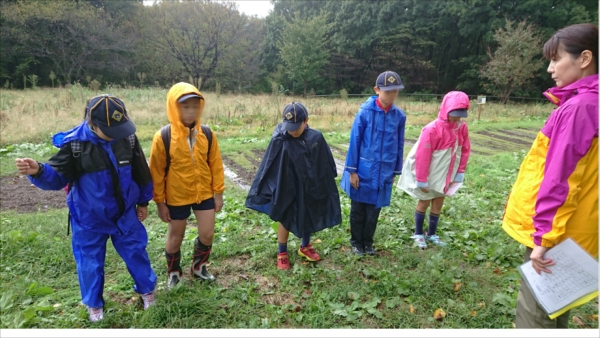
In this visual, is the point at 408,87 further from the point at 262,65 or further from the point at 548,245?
the point at 548,245

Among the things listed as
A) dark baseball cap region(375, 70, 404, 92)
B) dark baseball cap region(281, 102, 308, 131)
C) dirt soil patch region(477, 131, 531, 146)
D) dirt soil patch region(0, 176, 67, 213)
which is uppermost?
dark baseball cap region(375, 70, 404, 92)

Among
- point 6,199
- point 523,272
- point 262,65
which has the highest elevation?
point 262,65

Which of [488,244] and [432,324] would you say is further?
[488,244]

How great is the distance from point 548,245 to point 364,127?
2051 millimetres

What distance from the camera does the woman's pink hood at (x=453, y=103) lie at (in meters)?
3.54

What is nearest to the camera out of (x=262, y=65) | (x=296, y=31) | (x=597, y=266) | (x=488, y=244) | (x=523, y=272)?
(x=597, y=266)

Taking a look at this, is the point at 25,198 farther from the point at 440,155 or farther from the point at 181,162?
the point at 440,155

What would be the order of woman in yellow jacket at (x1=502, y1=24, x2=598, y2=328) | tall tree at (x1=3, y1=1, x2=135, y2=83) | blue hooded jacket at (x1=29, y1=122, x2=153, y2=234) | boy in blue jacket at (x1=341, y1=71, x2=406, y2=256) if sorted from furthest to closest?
tall tree at (x1=3, y1=1, x2=135, y2=83) → boy in blue jacket at (x1=341, y1=71, x2=406, y2=256) → blue hooded jacket at (x1=29, y1=122, x2=153, y2=234) → woman in yellow jacket at (x1=502, y1=24, x2=598, y2=328)

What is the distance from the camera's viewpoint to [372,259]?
370cm

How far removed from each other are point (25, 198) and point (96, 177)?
14.2ft

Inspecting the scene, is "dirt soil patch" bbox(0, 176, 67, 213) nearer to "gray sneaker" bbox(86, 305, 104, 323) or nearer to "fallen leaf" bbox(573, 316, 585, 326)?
"gray sneaker" bbox(86, 305, 104, 323)

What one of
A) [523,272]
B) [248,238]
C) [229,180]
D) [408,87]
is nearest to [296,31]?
[408,87]

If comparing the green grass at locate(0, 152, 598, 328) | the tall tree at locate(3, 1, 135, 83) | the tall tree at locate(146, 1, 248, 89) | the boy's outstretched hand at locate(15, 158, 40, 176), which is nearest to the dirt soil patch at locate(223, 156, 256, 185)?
the green grass at locate(0, 152, 598, 328)

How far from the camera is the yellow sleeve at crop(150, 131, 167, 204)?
9.04ft
